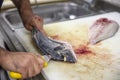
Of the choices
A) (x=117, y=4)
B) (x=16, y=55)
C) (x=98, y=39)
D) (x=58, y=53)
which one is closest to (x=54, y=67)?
(x=58, y=53)

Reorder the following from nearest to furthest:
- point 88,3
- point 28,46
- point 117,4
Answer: point 28,46 < point 117,4 < point 88,3

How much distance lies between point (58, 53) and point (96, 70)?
0.14 metres

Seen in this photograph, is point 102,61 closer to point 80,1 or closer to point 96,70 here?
point 96,70

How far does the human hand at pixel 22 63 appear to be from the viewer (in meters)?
0.62

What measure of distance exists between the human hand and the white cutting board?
7 centimetres

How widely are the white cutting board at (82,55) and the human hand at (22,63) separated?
7 cm

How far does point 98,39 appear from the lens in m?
0.89

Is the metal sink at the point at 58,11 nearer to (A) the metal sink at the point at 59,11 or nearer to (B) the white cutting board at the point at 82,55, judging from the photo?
(A) the metal sink at the point at 59,11

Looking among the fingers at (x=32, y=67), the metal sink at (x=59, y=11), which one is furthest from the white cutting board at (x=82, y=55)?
the metal sink at (x=59, y=11)

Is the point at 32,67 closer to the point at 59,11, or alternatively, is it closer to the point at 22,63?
the point at 22,63

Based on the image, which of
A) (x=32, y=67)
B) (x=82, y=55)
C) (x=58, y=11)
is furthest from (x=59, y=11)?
(x=32, y=67)

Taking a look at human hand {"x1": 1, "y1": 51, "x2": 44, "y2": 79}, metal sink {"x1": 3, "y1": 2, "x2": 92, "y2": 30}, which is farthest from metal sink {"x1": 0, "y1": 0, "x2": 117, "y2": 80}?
human hand {"x1": 1, "y1": 51, "x2": 44, "y2": 79}

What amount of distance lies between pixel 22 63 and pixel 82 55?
0.26m

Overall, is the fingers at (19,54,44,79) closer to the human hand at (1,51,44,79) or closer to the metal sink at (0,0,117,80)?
the human hand at (1,51,44,79)
